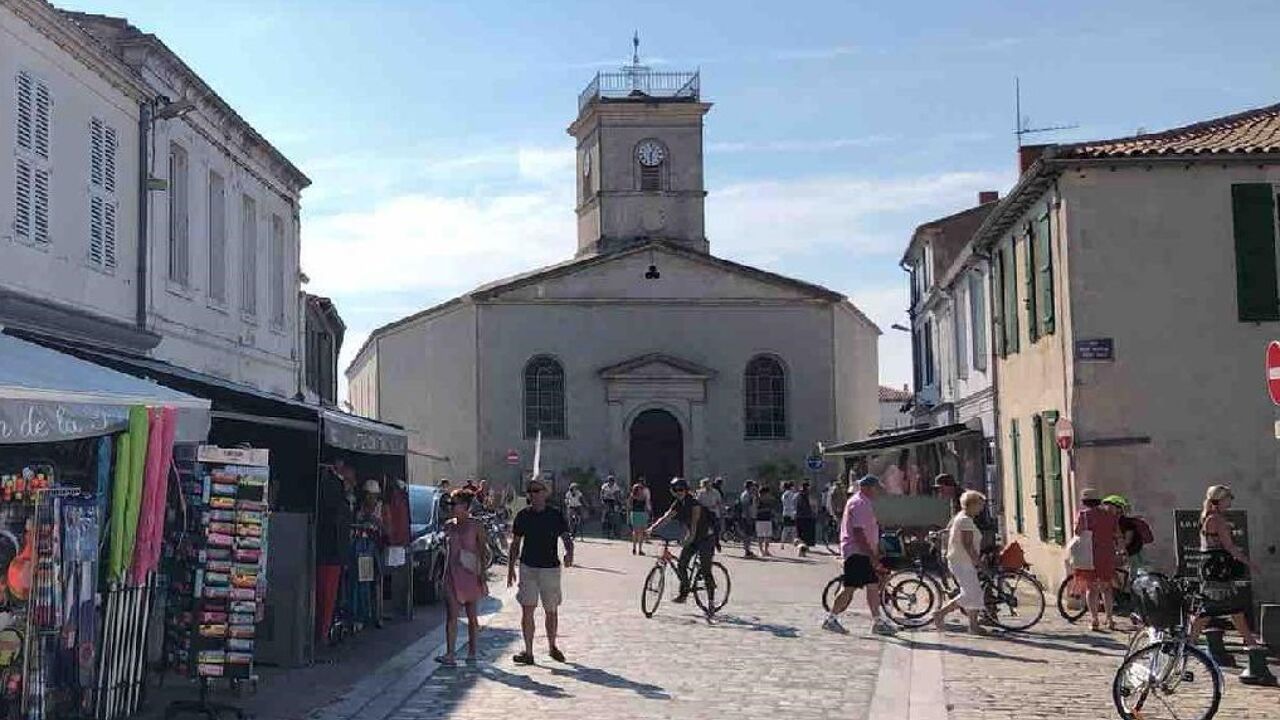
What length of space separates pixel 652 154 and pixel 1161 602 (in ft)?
143

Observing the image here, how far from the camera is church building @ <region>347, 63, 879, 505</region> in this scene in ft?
156

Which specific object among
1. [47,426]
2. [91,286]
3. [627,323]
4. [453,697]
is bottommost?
[453,697]

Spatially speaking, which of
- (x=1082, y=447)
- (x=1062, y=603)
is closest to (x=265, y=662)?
(x=1062, y=603)

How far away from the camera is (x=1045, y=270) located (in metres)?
20.1

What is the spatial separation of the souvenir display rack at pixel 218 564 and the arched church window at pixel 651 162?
41875mm

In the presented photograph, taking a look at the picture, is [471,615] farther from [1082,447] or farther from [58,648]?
[1082,447]

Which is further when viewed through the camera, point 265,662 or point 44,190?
point 44,190

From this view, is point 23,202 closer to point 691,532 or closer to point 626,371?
point 691,532

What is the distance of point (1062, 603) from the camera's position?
676 inches

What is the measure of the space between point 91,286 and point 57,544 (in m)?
6.67

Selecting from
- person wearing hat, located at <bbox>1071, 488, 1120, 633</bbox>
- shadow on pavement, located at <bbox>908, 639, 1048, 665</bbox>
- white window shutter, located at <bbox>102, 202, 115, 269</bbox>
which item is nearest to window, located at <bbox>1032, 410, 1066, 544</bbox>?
person wearing hat, located at <bbox>1071, 488, 1120, 633</bbox>

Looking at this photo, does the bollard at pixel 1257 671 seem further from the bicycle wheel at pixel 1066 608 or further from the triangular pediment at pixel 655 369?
the triangular pediment at pixel 655 369

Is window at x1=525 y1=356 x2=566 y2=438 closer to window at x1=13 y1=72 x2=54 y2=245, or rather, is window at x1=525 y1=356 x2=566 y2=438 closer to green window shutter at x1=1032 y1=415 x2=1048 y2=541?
green window shutter at x1=1032 y1=415 x2=1048 y2=541

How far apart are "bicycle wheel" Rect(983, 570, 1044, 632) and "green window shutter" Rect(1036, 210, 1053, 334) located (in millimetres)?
4007
